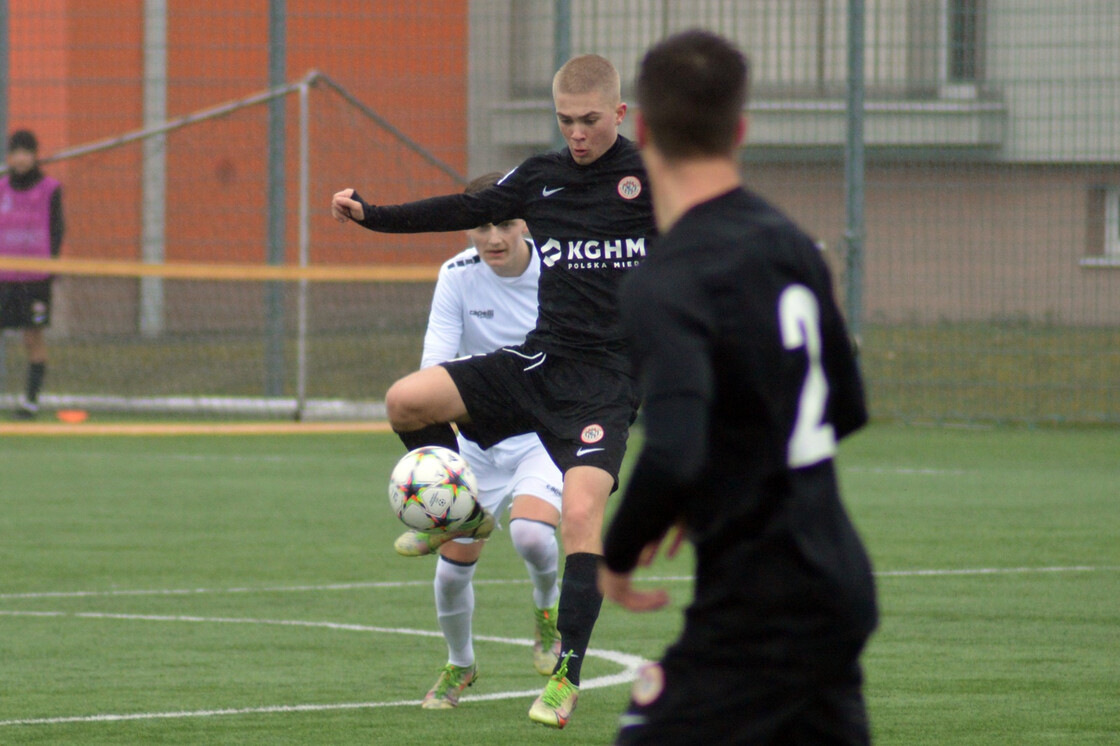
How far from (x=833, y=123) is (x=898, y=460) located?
3622 mm

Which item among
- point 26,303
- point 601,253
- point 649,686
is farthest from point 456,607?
point 26,303

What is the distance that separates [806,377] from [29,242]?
45.0 feet

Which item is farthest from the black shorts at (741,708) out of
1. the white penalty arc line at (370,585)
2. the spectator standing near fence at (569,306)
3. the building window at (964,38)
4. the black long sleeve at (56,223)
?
the black long sleeve at (56,223)

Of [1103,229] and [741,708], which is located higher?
[1103,229]

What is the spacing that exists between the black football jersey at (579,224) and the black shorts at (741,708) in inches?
125

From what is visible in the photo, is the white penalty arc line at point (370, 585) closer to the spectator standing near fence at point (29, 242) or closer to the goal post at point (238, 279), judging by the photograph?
the goal post at point (238, 279)

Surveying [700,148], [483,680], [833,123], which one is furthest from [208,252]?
[700,148]

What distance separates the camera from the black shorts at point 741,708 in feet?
9.21

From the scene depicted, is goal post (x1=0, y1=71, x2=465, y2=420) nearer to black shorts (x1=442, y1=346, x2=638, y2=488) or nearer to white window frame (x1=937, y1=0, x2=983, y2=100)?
white window frame (x1=937, y1=0, x2=983, y2=100)

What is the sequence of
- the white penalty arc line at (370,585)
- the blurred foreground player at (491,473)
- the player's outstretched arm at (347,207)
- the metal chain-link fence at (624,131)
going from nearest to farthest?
the player's outstretched arm at (347,207) < the blurred foreground player at (491,473) < the white penalty arc line at (370,585) < the metal chain-link fence at (624,131)

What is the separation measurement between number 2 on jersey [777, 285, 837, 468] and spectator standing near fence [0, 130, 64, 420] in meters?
13.1

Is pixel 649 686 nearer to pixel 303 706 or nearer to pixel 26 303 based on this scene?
pixel 303 706

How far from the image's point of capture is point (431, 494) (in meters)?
5.70

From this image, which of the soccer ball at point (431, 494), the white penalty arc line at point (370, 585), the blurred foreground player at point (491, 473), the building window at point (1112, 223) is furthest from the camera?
the building window at point (1112, 223)
